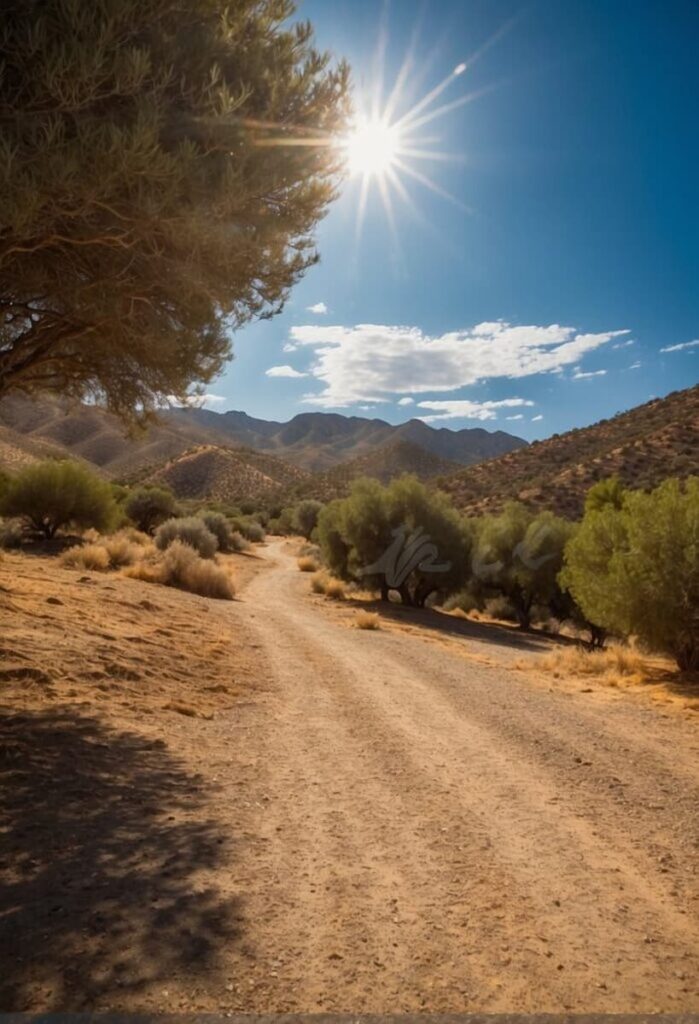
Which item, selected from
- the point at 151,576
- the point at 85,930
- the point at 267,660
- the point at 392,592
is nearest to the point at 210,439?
the point at 392,592

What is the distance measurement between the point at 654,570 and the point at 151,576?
13.7 meters

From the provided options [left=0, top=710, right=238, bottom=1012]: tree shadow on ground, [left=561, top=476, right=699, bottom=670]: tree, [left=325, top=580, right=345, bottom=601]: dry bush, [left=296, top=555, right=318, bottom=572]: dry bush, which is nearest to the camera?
[left=0, top=710, right=238, bottom=1012]: tree shadow on ground

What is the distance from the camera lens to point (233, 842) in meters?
4.48

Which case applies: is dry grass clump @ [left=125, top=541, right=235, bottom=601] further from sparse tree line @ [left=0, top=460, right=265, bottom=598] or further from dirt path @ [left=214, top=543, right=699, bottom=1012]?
dirt path @ [left=214, top=543, right=699, bottom=1012]

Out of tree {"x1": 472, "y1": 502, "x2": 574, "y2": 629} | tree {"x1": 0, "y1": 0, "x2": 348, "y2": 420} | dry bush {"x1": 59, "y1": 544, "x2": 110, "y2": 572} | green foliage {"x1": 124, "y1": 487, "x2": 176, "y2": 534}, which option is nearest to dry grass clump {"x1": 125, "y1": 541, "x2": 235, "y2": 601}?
dry bush {"x1": 59, "y1": 544, "x2": 110, "y2": 572}

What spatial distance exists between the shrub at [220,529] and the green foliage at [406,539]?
14.4 metres

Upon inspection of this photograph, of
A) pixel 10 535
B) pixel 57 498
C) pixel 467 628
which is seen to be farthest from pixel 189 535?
pixel 467 628

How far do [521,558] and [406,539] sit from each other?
177 inches

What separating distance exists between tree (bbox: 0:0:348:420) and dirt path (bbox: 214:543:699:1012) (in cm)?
478

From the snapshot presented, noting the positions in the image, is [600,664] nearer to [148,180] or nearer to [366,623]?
[366,623]

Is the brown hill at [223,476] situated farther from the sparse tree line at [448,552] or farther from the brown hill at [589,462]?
the sparse tree line at [448,552]

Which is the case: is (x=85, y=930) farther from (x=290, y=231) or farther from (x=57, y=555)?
(x=57, y=555)

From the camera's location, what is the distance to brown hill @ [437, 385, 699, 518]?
4509 cm

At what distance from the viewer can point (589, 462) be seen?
51.0 metres
